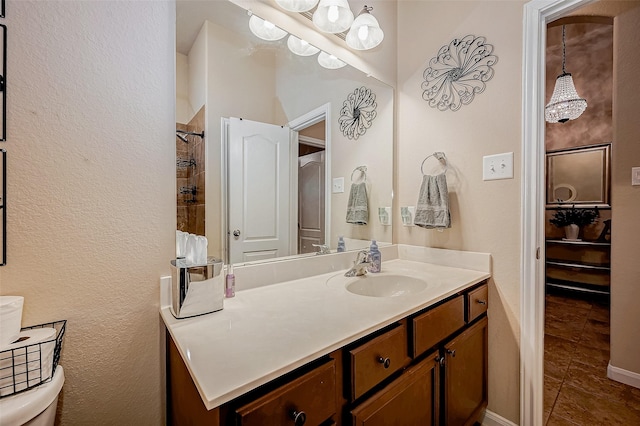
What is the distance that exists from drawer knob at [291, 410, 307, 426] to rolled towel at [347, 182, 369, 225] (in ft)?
3.64

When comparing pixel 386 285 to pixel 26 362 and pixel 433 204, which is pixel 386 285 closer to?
pixel 433 204

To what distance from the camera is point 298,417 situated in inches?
23.4

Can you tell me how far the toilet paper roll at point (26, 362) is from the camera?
1.87ft

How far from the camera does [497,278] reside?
1378 mm

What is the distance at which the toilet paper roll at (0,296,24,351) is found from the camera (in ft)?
2.05

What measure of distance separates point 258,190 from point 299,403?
0.83m

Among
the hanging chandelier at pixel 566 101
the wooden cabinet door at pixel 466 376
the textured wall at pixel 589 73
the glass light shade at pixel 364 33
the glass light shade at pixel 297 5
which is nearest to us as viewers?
the wooden cabinet door at pixel 466 376

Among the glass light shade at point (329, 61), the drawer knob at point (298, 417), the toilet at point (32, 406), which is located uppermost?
the glass light shade at point (329, 61)

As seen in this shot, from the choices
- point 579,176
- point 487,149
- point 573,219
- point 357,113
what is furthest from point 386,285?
point 579,176

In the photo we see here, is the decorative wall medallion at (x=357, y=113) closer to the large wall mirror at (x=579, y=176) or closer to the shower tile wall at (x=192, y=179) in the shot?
the shower tile wall at (x=192, y=179)

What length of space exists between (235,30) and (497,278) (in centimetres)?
165

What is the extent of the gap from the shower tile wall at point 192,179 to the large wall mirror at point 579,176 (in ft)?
14.6

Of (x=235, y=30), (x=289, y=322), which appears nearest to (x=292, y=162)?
(x=235, y=30)

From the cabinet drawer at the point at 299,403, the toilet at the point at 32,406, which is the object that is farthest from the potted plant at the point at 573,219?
the toilet at the point at 32,406
